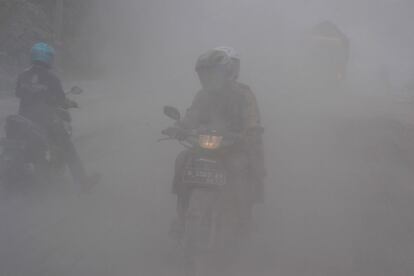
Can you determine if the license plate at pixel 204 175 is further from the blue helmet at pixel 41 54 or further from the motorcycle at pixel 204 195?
the blue helmet at pixel 41 54

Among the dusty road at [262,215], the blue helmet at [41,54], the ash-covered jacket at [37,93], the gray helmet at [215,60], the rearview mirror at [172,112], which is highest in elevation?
the blue helmet at [41,54]

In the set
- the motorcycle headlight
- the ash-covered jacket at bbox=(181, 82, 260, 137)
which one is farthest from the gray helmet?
the motorcycle headlight

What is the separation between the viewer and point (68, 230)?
5.82 metres

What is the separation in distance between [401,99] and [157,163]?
20.8m

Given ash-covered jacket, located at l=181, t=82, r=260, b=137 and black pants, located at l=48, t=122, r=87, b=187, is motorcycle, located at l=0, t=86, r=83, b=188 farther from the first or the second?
ash-covered jacket, located at l=181, t=82, r=260, b=137

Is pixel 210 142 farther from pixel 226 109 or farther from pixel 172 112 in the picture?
pixel 226 109

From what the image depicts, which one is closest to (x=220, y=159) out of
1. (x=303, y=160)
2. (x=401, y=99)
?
(x=303, y=160)

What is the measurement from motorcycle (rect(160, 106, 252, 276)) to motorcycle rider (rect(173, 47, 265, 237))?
0.08 metres

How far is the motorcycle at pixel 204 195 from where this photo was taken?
459cm

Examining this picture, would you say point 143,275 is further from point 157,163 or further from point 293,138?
point 293,138

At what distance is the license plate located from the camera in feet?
15.3

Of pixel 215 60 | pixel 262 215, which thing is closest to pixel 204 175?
pixel 215 60

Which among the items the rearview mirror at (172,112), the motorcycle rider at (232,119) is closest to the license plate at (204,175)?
the motorcycle rider at (232,119)

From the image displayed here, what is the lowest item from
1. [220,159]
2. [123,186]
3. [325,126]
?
[123,186]
